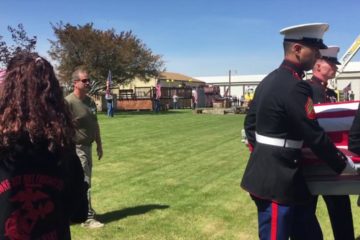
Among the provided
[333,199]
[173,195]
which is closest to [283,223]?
[333,199]

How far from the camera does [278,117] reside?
3.42 meters

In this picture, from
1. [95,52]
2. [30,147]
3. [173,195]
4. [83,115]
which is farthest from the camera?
[95,52]

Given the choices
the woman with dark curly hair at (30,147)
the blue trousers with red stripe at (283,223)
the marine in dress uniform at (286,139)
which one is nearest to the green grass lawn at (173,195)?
the blue trousers with red stripe at (283,223)

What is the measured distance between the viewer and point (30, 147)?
8.29 feet

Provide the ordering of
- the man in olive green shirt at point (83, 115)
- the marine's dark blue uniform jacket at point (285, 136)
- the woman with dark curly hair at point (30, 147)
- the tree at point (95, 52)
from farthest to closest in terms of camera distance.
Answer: the tree at point (95, 52)
the man in olive green shirt at point (83, 115)
the marine's dark blue uniform jacket at point (285, 136)
the woman with dark curly hair at point (30, 147)

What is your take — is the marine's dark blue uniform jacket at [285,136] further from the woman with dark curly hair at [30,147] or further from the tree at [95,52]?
the tree at [95,52]

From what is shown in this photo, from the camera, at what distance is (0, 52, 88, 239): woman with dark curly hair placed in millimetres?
2484

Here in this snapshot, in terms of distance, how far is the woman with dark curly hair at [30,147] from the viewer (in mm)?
2484

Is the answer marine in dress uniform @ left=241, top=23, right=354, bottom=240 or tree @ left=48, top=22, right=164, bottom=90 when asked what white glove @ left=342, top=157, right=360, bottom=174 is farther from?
tree @ left=48, top=22, right=164, bottom=90

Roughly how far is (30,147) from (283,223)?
184 centimetres

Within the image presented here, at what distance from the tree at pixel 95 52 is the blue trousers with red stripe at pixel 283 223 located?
1606 inches

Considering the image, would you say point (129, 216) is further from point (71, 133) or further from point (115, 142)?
point (115, 142)

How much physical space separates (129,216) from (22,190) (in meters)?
4.69

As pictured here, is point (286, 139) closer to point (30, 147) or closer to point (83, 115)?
point (30, 147)
